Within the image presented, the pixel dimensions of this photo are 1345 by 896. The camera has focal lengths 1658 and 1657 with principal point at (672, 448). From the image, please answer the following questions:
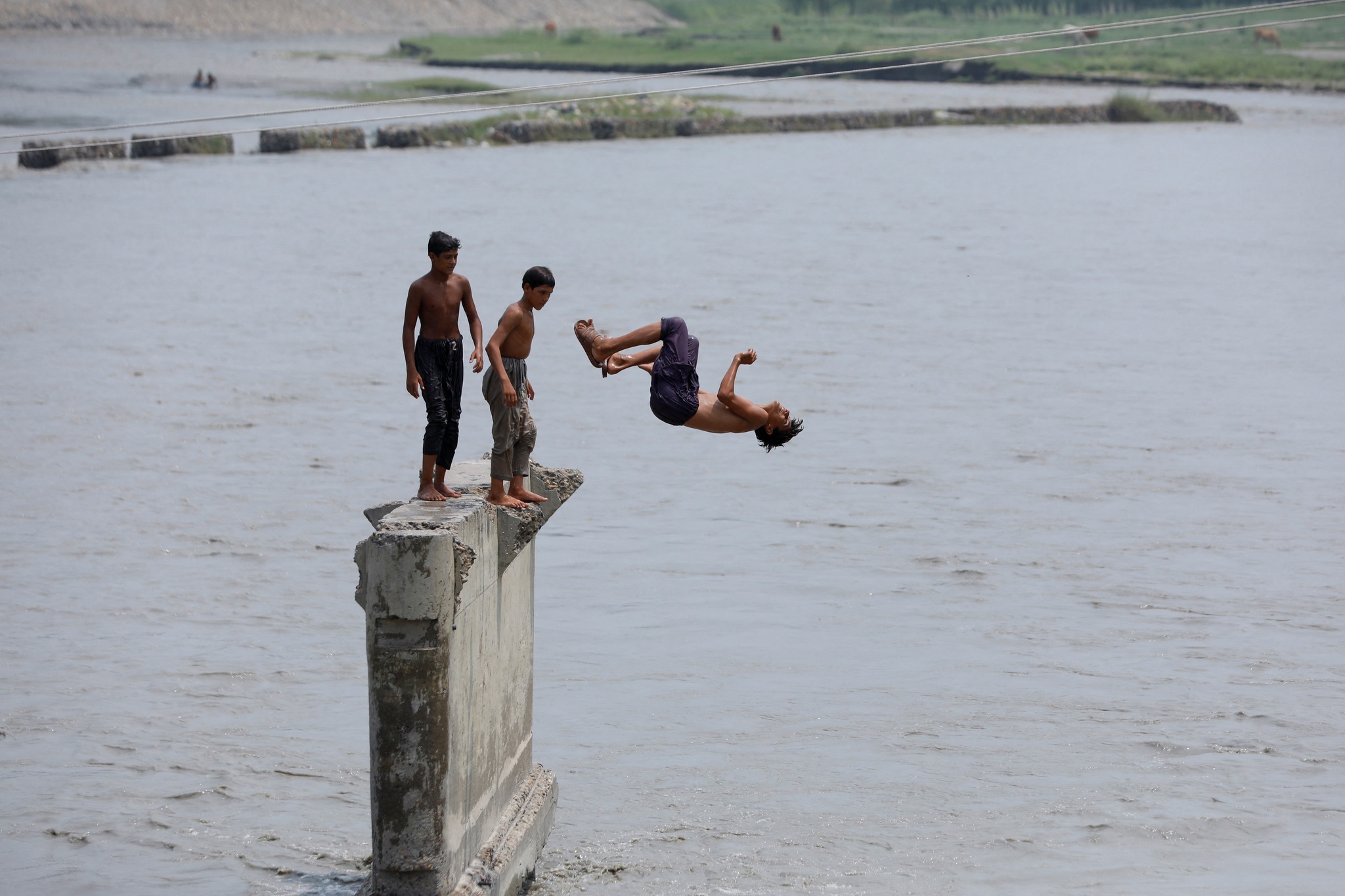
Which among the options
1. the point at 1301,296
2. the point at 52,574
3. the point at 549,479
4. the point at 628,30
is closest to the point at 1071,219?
the point at 1301,296

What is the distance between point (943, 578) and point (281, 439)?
10.2 m

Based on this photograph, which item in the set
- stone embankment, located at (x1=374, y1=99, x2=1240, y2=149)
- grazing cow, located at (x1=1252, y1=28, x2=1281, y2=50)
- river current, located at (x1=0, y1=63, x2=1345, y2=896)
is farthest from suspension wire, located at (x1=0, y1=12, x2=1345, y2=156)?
grazing cow, located at (x1=1252, y1=28, x2=1281, y2=50)

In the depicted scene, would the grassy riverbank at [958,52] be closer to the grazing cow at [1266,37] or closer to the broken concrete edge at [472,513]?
the grazing cow at [1266,37]

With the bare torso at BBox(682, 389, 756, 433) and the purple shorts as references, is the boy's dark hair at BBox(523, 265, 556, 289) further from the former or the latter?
the bare torso at BBox(682, 389, 756, 433)

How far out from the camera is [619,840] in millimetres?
12289

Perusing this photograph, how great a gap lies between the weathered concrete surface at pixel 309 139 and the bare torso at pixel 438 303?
5246cm

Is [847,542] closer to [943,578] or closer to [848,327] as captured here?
[943,578]

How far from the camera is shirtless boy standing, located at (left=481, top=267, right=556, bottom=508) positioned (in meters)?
9.61

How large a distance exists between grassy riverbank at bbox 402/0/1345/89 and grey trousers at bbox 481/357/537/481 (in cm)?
8622

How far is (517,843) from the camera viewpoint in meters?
10.4

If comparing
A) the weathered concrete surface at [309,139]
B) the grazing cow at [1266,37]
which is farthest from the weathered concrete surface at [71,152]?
the grazing cow at [1266,37]

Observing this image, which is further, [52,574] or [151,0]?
[151,0]

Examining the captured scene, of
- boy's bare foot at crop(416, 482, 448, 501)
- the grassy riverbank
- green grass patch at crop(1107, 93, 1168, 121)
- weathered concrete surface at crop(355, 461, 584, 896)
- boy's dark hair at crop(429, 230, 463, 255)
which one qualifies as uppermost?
the grassy riverbank

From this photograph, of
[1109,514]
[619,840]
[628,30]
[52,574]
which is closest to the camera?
[619,840]
